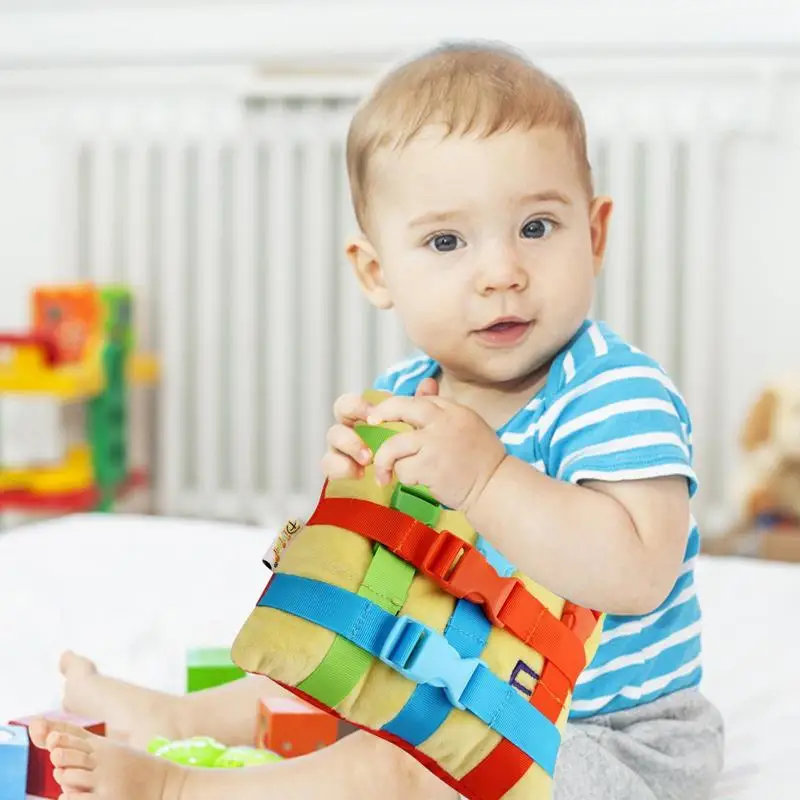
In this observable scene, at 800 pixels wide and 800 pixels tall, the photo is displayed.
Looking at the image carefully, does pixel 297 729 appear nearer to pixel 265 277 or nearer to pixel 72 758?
pixel 72 758

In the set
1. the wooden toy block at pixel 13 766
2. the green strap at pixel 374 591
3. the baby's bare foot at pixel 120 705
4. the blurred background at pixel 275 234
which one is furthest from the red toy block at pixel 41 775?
the blurred background at pixel 275 234

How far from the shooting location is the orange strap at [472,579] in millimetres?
766

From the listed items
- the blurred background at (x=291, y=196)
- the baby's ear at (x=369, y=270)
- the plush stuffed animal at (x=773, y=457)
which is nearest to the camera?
the baby's ear at (x=369, y=270)

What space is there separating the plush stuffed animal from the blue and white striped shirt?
5.21 ft

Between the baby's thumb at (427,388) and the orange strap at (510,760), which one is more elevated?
the baby's thumb at (427,388)

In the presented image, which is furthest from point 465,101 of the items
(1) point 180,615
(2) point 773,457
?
(2) point 773,457

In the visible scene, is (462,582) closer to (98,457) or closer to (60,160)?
(98,457)

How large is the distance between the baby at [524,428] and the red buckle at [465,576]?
0.10 ft

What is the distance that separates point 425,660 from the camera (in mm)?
743

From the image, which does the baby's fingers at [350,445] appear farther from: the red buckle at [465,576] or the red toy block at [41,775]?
the red toy block at [41,775]

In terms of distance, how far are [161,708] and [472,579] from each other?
0.36 m

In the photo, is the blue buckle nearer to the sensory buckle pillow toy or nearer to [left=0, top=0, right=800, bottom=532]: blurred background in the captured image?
the sensory buckle pillow toy

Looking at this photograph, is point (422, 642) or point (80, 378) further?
point (80, 378)

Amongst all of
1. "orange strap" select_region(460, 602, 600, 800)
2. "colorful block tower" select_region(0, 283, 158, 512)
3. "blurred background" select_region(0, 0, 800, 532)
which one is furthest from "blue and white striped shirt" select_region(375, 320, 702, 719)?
"colorful block tower" select_region(0, 283, 158, 512)
